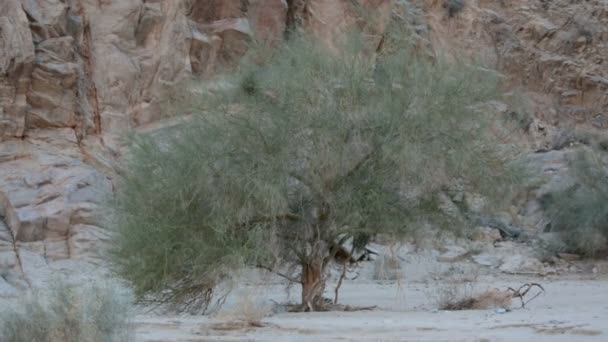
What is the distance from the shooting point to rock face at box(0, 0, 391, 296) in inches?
691

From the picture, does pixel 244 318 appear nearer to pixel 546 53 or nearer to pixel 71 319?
pixel 71 319

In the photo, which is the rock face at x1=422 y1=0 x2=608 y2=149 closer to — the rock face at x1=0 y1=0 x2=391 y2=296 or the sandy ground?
the rock face at x1=0 y1=0 x2=391 y2=296

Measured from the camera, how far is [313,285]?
11906 millimetres

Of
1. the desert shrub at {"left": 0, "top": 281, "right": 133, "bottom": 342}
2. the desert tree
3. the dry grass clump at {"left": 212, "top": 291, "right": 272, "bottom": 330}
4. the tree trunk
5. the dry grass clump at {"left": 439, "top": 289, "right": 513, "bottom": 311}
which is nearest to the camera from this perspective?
the desert shrub at {"left": 0, "top": 281, "right": 133, "bottom": 342}

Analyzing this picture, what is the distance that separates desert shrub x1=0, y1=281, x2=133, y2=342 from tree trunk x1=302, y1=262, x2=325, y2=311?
17.2 feet

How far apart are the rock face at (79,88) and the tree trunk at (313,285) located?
20.0 feet

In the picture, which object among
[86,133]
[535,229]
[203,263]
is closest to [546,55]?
[535,229]

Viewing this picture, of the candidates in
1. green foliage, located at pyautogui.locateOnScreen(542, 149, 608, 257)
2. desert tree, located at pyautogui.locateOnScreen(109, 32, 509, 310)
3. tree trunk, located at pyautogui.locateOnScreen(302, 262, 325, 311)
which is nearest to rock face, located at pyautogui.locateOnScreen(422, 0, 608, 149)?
green foliage, located at pyautogui.locateOnScreen(542, 149, 608, 257)

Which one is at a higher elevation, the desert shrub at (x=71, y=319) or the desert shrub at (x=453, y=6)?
the desert shrub at (x=453, y=6)

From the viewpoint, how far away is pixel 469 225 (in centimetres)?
1234

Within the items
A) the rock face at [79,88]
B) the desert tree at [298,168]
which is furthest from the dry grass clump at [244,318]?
the rock face at [79,88]

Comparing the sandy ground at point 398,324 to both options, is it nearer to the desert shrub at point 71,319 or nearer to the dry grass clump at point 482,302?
the dry grass clump at point 482,302

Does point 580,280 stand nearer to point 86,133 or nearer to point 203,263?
point 203,263

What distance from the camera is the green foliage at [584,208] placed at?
2022 cm
